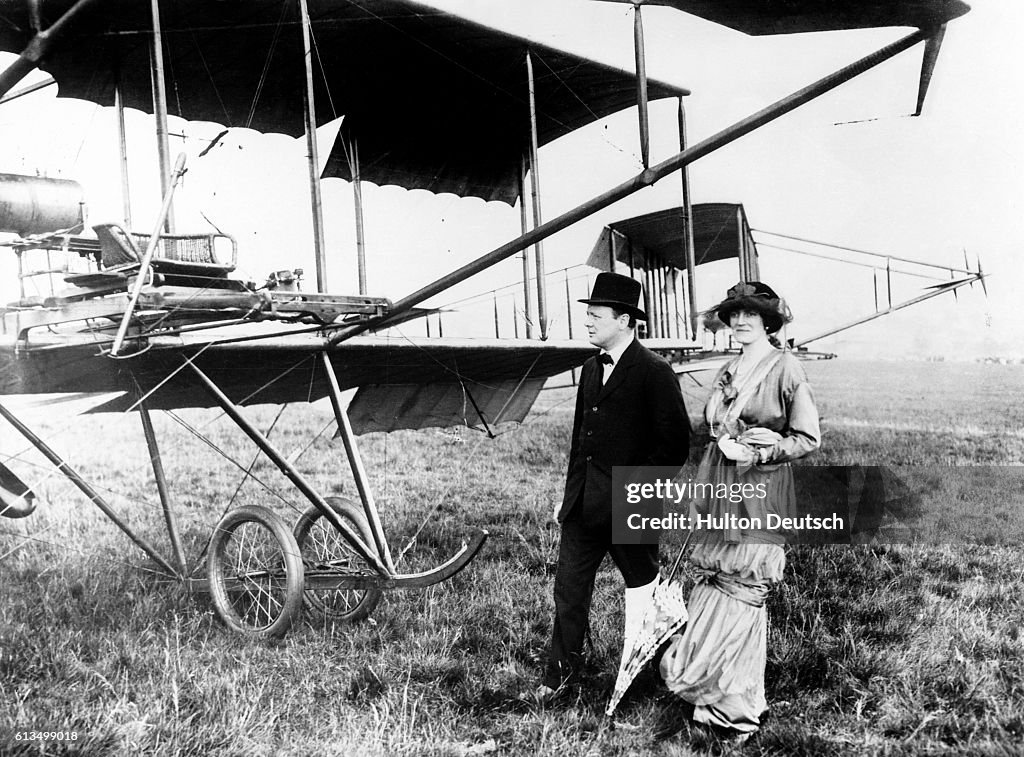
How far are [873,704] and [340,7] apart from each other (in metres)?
4.27

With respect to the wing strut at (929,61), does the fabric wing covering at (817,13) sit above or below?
above

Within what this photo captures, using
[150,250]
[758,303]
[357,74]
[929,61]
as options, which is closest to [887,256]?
[929,61]

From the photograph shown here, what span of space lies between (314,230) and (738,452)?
2.41 meters

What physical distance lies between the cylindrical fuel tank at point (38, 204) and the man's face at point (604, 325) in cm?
265

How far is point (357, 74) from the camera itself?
463 centimetres

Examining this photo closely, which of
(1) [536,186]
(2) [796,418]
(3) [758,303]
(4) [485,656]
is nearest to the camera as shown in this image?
(2) [796,418]

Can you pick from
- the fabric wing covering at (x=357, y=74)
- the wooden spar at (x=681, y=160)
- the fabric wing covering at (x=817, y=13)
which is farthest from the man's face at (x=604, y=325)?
the fabric wing covering at (x=357, y=74)

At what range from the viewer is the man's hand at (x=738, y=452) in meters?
2.65

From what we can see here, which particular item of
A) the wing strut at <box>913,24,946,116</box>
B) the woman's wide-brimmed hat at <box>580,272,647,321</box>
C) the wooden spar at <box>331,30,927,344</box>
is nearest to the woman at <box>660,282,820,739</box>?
the woman's wide-brimmed hat at <box>580,272,647,321</box>

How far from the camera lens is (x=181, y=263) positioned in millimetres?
3391

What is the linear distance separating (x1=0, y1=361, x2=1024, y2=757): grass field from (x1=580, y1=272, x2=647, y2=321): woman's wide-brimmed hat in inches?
64.7

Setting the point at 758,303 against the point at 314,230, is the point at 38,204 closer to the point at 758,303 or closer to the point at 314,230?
the point at 314,230

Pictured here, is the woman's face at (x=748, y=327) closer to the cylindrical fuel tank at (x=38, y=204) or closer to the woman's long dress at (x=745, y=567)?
the woman's long dress at (x=745, y=567)

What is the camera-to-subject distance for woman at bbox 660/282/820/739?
2.66m
